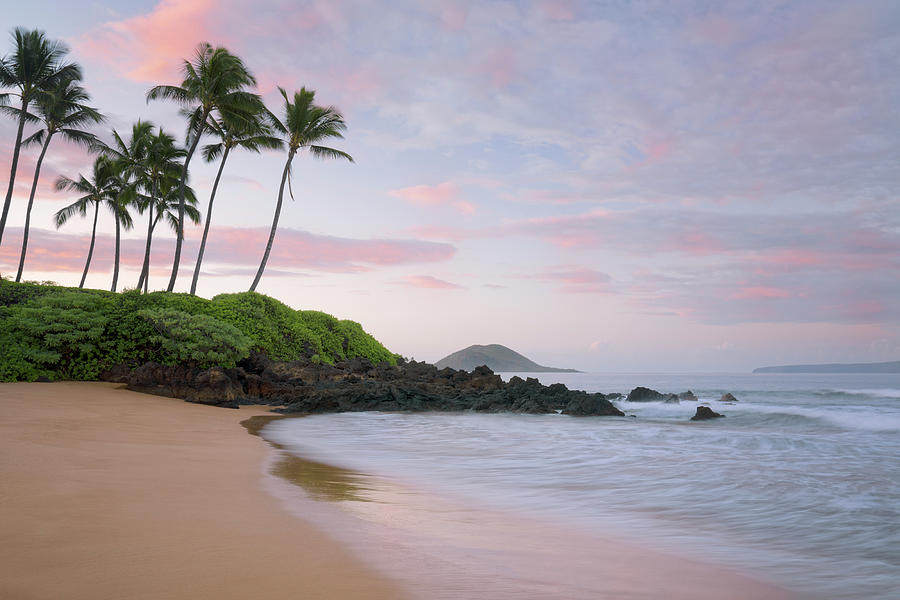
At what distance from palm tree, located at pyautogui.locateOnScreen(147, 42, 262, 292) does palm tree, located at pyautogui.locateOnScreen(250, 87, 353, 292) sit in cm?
242

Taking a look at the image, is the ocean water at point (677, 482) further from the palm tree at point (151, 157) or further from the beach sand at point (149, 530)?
the palm tree at point (151, 157)

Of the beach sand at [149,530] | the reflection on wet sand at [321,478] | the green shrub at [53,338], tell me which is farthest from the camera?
the green shrub at [53,338]

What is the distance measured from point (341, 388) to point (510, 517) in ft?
42.0

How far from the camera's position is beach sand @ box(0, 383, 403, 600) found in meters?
2.45

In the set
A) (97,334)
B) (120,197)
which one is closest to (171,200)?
(120,197)

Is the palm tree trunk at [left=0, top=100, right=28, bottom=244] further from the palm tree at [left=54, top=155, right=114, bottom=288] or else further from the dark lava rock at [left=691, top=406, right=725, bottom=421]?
the dark lava rock at [left=691, top=406, right=725, bottom=421]

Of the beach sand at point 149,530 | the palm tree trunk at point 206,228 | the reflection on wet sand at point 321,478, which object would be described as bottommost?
the reflection on wet sand at point 321,478

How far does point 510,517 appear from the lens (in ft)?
14.5

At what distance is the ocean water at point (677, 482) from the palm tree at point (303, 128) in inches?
693

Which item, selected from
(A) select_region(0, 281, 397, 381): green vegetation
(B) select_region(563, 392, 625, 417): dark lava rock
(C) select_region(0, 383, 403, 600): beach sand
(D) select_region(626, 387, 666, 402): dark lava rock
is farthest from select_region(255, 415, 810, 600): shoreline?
(D) select_region(626, 387, 666, 402): dark lava rock

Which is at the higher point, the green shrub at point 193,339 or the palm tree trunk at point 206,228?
the palm tree trunk at point 206,228

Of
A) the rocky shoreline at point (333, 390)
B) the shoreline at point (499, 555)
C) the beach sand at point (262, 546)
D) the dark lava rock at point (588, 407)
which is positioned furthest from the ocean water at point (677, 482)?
the dark lava rock at point (588, 407)

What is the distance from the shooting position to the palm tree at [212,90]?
24.2m

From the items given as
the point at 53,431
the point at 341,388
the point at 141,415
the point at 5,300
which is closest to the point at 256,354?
the point at 341,388
